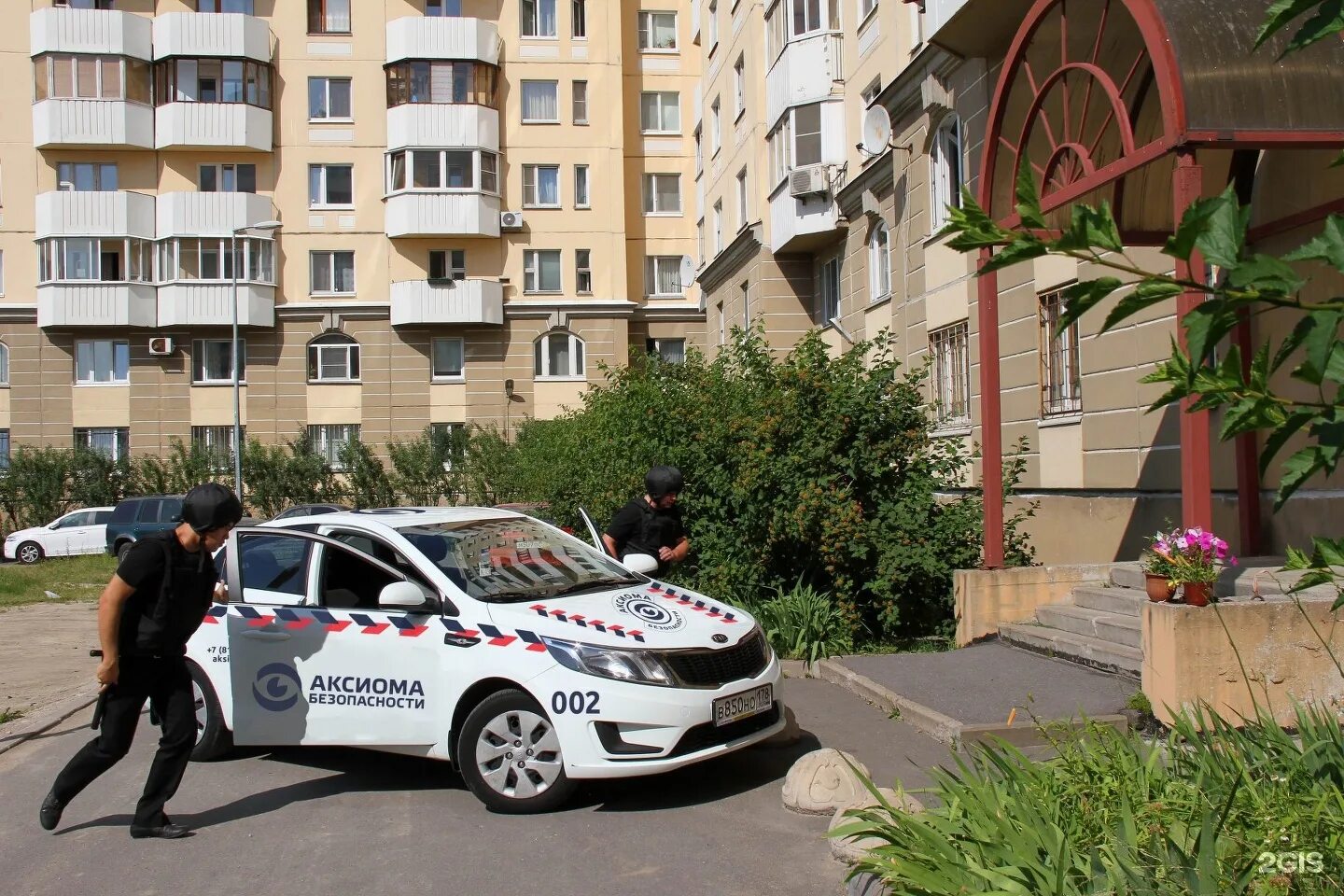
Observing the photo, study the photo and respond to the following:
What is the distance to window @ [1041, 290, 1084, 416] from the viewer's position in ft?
44.9

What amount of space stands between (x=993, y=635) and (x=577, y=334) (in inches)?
1242

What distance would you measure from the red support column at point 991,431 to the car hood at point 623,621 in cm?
409

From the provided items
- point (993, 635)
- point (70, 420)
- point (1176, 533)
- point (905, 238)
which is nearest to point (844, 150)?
point (905, 238)

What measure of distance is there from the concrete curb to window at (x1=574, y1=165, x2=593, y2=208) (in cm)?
3170

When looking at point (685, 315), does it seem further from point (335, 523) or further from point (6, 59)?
point (335, 523)

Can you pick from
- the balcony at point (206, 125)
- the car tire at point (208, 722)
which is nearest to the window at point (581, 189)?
the balcony at point (206, 125)

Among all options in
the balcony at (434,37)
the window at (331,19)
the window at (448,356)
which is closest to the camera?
the balcony at (434,37)

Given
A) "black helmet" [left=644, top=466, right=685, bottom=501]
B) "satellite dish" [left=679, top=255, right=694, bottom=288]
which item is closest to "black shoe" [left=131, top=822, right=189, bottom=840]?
"black helmet" [left=644, top=466, right=685, bottom=501]

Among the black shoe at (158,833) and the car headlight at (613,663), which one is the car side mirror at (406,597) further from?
the black shoe at (158,833)

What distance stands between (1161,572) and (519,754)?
3.95 meters

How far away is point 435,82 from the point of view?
39.0 meters

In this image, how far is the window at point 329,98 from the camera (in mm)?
39719

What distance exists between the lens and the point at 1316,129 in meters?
8.10

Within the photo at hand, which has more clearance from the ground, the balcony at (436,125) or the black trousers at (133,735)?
the balcony at (436,125)
